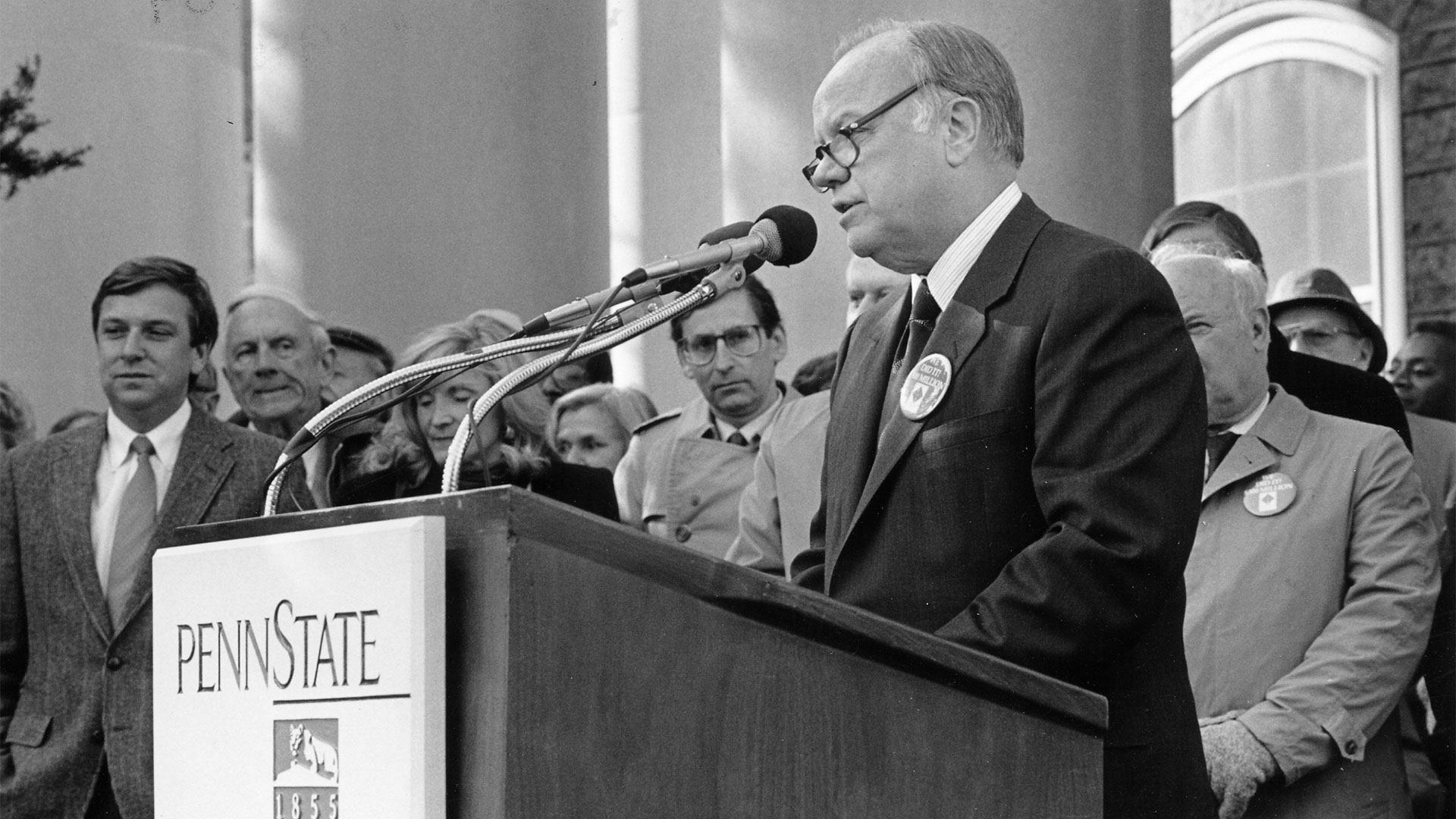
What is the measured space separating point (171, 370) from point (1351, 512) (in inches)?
99.4

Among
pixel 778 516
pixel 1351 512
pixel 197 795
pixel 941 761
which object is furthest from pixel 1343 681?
pixel 197 795

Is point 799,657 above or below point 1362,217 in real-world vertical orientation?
below

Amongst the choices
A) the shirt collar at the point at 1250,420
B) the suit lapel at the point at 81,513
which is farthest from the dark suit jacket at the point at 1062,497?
the suit lapel at the point at 81,513

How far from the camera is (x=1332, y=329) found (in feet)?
18.0

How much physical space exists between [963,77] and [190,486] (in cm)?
219

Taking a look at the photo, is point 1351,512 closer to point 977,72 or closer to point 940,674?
point 977,72

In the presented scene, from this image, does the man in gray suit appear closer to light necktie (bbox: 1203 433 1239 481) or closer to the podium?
light necktie (bbox: 1203 433 1239 481)

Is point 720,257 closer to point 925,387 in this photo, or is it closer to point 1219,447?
point 925,387

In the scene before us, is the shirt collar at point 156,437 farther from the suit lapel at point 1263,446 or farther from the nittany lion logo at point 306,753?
the nittany lion logo at point 306,753

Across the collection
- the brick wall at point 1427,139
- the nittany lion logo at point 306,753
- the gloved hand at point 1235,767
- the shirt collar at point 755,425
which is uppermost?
the brick wall at point 1427,139

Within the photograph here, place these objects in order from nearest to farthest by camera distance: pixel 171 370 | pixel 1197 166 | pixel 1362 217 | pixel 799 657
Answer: pixel 799 657 → pixel 171 370 → pixel 1362 217 → pixel 1197 166

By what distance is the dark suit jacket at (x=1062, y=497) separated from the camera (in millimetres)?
2438

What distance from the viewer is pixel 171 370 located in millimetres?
4551

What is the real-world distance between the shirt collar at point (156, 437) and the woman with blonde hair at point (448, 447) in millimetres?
472
